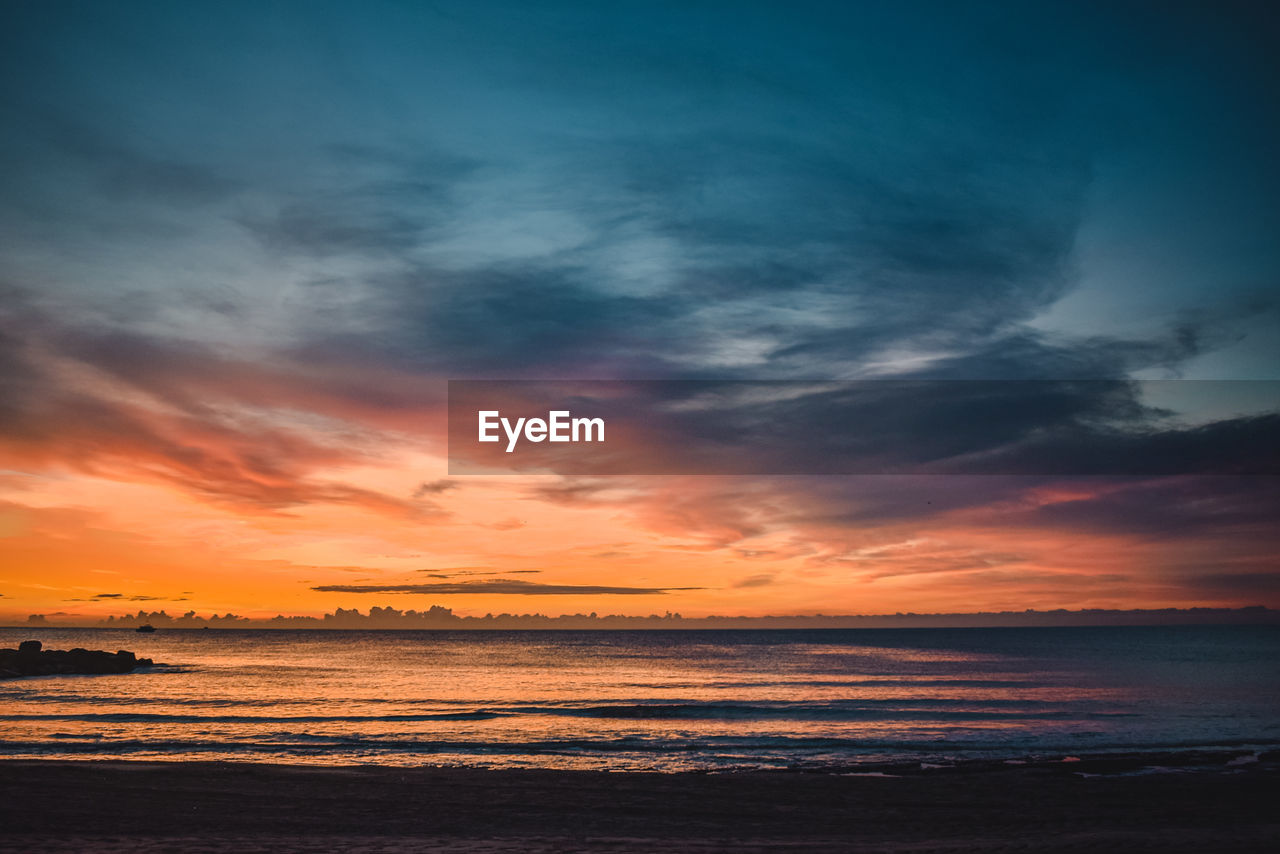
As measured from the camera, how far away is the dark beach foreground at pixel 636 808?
60.6 feet

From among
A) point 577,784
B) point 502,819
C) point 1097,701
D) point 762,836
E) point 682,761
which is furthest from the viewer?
point 1097,701

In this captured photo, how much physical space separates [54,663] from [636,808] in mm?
75513

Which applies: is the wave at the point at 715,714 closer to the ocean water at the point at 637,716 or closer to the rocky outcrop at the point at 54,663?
the ocean water at the point at 637,716

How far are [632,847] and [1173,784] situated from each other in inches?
722

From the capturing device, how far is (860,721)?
141ft

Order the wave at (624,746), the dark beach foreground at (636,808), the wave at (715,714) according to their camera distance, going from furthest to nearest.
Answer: the wave at (715,714), the wave at (624,746), the dark beach foreground at (636,808)

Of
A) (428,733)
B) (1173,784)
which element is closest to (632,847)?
(1173,784)

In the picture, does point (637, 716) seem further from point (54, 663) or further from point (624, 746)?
point (54, 663)

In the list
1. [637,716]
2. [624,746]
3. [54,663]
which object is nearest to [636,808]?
[624,746]

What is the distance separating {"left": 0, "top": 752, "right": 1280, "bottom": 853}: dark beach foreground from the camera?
18.5 m

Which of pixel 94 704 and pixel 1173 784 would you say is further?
pixel 94 704

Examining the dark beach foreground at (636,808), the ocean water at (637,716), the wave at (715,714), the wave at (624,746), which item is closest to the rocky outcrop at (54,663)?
the ocean water at (637,716)

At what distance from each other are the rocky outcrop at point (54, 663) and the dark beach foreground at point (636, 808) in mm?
54179

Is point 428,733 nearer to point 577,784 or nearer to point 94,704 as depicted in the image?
point 577,784
